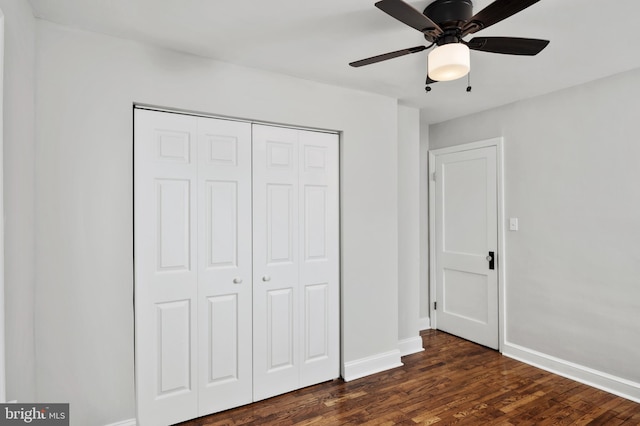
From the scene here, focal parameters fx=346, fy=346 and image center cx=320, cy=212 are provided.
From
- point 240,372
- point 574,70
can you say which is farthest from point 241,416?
point 574,70

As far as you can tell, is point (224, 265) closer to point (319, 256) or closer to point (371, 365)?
point (319, 256)

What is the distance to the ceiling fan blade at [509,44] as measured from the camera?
5.67 ft

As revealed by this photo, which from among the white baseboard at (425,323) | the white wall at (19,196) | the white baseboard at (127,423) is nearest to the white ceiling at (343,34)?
the white wall at (19,196)

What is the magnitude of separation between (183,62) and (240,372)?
2.26m

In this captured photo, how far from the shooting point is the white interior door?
11.9 feet

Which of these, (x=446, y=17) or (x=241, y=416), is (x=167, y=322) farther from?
(x=446, y=17)

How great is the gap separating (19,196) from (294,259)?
1760 mm

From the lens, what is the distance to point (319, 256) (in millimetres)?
2949

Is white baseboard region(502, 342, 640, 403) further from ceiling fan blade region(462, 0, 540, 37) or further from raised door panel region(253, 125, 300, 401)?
ceiling fan blade region(462, 0, 540, 37)

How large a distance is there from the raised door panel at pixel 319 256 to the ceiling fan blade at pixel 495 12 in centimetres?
146

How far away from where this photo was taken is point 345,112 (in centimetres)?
304

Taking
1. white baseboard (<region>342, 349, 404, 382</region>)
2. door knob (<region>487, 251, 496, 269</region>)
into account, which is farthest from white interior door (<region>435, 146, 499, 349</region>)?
white baseboard (<region>342, 349, 404, 382</region>)

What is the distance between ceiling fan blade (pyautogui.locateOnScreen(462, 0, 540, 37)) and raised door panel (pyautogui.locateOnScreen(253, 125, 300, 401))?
150 centimetres

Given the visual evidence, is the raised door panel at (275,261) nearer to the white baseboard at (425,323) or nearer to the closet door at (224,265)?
the closet door at (224,265)
